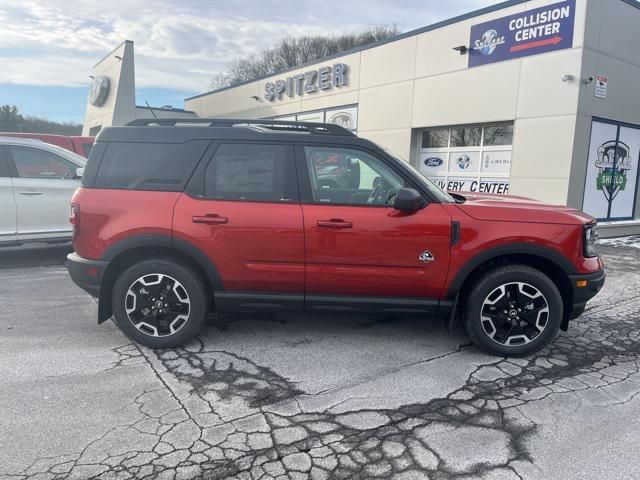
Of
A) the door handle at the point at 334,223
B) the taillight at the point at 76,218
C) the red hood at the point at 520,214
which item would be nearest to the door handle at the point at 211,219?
the door handle at the point at 334,223

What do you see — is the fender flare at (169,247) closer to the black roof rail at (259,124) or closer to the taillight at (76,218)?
the taillight at (76,218)

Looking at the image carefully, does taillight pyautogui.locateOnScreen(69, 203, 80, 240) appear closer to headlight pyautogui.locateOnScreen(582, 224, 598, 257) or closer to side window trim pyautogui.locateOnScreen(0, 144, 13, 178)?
side window trim pyautogui.locateOnScreen(0, 144, 13, 178)

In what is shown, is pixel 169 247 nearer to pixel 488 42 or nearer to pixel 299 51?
pixel 488 42

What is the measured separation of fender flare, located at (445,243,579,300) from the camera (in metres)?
3.87

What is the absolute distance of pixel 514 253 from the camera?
3920 mm

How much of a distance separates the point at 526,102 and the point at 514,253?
873cm

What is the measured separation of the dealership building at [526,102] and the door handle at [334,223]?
28.1 ft

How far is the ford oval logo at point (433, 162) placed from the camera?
1395cm

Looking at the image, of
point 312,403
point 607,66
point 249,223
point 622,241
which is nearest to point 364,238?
point 249,223

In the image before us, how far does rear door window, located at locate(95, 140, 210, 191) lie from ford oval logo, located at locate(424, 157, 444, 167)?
10911mm

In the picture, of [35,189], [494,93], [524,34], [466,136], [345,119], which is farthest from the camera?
[345,119]

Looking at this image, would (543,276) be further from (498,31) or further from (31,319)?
(498,31)

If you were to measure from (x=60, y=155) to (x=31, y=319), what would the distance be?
3321 millimetres

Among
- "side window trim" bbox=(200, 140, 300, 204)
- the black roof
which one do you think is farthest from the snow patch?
"side window trim" bbox=(200, 140, 300, 204)
